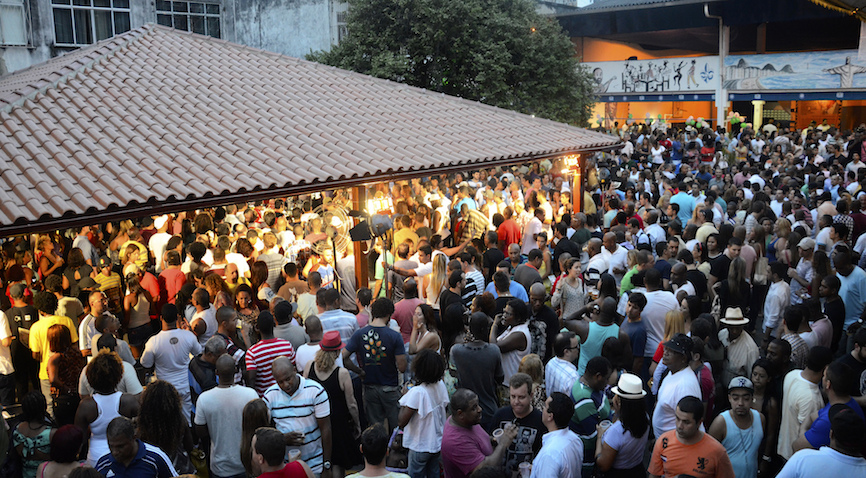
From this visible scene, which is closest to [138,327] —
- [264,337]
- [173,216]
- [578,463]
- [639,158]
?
[264,337]

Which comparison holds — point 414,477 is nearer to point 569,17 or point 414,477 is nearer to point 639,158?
point 639,158

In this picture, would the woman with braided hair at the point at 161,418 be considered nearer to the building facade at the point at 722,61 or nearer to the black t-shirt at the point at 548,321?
the black t-shirt at the point at 548,321

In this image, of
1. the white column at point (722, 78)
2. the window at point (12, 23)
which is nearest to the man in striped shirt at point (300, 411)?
the window at point (12, 23)

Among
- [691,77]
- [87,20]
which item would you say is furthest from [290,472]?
[691,77]

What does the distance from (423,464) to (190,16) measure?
23511 millimetres

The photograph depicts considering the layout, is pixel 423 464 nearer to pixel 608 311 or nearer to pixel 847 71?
pixel 608 311

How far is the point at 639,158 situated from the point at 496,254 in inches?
498

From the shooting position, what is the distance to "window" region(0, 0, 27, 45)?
793 inches

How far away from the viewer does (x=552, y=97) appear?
24094mm

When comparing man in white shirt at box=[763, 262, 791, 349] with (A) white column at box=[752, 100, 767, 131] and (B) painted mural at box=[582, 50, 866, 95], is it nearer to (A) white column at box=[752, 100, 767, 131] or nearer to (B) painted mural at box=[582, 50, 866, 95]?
(B) painted mural at box=[582, 50, 866, 95]

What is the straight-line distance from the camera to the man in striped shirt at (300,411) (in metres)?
5.37

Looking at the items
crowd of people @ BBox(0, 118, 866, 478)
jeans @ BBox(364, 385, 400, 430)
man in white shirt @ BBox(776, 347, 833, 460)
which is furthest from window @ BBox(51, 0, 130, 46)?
man in white shirt @ BBox(776, 347, 833, 460)

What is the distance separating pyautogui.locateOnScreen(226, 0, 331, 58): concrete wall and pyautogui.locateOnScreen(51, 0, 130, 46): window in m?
4.52

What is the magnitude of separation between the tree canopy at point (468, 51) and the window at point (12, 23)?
8508 mm
